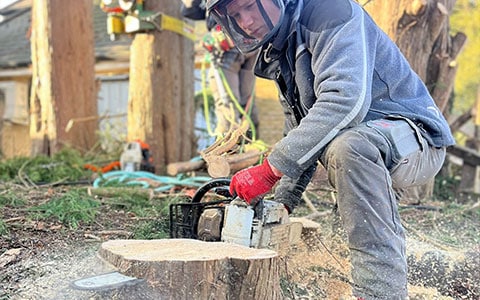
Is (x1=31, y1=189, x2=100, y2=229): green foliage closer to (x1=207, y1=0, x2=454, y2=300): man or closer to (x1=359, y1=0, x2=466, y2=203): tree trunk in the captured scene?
(x1=207, y1=0, x2=454, y2=300): man

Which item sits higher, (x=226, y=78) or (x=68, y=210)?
(x=226, y=78)

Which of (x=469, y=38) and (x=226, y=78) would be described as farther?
(x=469, y=38)

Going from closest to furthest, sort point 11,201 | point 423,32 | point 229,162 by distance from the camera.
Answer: point 11,201 → point 229,162 → point 423,32

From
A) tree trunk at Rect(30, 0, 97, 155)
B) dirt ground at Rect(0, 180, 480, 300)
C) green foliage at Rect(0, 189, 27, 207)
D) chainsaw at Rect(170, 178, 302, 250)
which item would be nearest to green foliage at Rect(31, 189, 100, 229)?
dirt ground at Rect(0, 180, 480, 300)

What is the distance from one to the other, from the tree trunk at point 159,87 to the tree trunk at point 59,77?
0.89 m

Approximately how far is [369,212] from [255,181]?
483 millimetres

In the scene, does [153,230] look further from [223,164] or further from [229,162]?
[229,162]

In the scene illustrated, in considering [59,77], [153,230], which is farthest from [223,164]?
[59,77]

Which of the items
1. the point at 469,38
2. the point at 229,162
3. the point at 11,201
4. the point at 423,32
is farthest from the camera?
the point at 469,38

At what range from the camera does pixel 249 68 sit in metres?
6.59

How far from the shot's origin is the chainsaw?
2436 millimetres

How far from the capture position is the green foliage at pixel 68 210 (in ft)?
10.5

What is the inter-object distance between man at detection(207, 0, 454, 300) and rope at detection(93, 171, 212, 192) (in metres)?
2.30

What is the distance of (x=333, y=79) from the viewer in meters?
2.20
